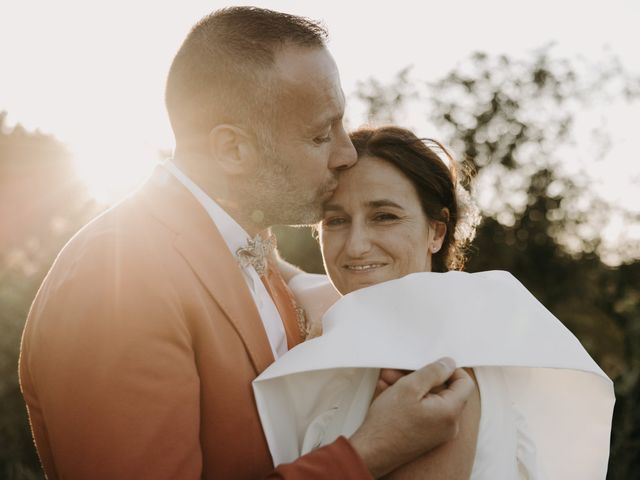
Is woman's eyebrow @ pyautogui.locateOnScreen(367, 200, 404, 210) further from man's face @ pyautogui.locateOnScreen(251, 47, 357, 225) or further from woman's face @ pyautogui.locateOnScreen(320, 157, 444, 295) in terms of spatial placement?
man's face @ pyautogui.locateOnScreen(251, 47, 357, 225)

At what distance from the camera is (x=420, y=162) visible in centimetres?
301

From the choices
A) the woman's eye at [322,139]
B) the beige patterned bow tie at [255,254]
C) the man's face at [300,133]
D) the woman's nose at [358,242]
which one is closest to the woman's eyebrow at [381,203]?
the woman's nose at [358,242]

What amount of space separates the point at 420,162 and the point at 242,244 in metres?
0.99

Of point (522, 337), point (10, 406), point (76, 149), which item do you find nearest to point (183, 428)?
point (522, 337)

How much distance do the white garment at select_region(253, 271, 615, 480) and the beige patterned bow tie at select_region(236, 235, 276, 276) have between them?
37cm

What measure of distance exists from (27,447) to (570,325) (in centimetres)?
1173

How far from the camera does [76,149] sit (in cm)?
960

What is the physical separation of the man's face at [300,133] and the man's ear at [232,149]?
0.06m

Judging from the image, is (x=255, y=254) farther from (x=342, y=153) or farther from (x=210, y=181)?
(x=342, y=153)

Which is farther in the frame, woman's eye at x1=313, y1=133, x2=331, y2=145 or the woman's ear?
the woman's ear

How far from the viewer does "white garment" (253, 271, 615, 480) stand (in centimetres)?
211

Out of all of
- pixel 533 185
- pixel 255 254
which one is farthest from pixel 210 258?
pixel 533 185

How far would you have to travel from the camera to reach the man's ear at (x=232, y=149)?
247 cm

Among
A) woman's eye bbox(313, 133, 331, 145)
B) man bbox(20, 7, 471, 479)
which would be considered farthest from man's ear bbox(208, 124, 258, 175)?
woman's eye bbox(313, 133, 331, 145)
